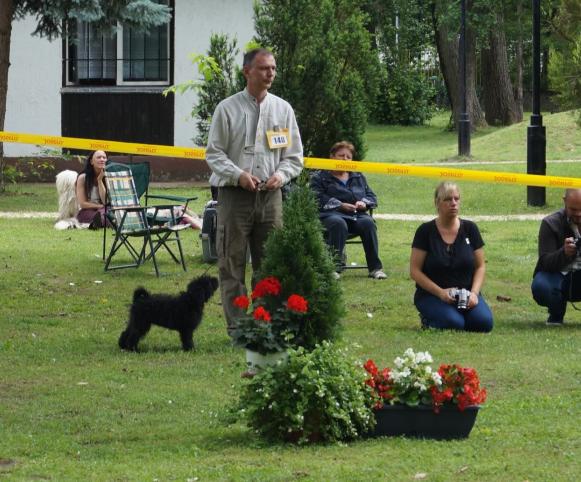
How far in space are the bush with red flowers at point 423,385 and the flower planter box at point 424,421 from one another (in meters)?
0.04

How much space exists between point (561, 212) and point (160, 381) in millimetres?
3838

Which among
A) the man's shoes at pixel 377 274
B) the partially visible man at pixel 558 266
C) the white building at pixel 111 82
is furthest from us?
the white building at pixel 111 82

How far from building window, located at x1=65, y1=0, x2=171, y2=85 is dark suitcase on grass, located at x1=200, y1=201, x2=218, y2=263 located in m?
10.9

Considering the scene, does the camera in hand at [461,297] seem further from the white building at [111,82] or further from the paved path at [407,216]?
the white building at [111,82]

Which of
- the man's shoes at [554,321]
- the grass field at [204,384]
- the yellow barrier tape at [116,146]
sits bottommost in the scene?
the grass field at [204,384]

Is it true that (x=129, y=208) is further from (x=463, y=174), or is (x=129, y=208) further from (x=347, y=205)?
(x=463, y=174)

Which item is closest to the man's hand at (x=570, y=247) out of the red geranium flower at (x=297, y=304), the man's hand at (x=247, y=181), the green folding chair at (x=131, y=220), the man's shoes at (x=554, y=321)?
the man's shoes at (x=554, y=321)

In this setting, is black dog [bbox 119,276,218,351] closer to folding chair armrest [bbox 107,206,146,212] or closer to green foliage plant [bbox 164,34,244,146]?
folding chair armrest [bbox 107,206,146,212]

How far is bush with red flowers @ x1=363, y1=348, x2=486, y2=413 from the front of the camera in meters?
6.79

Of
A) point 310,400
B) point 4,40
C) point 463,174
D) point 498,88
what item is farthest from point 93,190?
point 498,88

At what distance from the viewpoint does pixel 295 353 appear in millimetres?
6855

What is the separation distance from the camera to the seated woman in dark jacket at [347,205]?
1335 centimetres

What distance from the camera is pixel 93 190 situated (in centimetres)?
1667

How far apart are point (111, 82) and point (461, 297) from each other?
1562 centimetres
